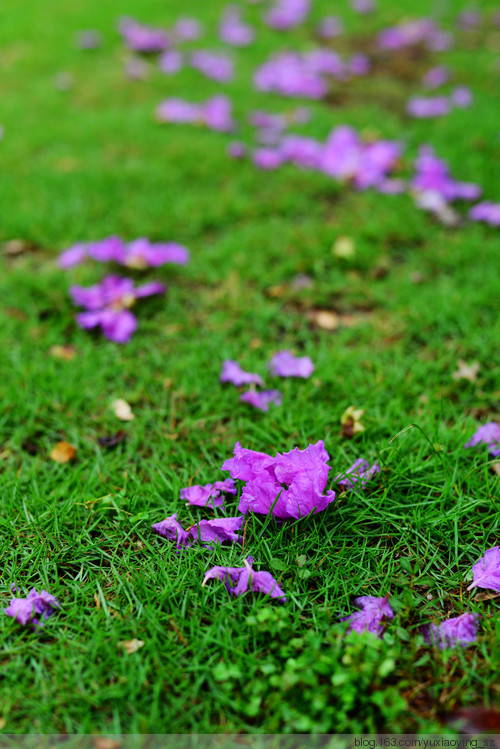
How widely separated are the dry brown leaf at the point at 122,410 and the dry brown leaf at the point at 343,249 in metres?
1.45

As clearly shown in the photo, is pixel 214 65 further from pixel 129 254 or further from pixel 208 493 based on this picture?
pixel 208 493

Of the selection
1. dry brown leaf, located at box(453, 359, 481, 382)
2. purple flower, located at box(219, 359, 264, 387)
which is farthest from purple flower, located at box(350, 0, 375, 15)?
purple flower, located at box(219, 359, 264, 387)

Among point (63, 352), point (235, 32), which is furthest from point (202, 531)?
point (235, 32)

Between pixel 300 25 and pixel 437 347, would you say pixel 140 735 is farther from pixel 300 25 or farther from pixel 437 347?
pixel 300 25

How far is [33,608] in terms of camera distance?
139 centimetres

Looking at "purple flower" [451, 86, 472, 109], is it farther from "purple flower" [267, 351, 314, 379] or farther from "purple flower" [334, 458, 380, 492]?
"purple flower" [334, 458, 380, 492]

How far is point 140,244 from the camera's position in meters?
2.80

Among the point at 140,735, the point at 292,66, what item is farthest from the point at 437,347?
the point at 292,66

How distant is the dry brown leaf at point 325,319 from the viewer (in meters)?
2.53

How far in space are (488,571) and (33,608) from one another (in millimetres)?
1225

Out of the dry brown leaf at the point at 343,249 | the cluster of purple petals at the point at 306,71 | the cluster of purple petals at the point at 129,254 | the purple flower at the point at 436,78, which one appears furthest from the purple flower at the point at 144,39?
the dry brown leaf at the point at 343,249

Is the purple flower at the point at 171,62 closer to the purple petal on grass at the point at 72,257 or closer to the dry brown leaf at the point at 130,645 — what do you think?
the purple petal on grass at the point at 72,257

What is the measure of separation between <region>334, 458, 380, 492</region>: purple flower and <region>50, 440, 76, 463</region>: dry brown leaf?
0.95 m

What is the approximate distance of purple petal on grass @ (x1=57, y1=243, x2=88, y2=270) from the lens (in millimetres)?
2816
